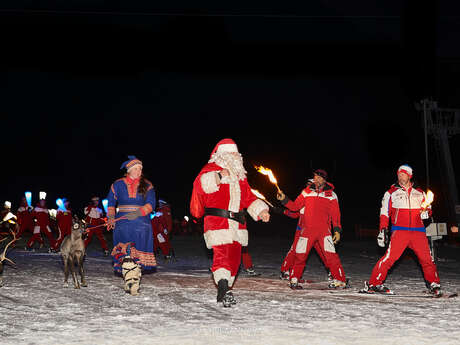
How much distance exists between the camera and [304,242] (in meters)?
9.20

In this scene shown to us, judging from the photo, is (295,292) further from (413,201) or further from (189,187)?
(189,187)

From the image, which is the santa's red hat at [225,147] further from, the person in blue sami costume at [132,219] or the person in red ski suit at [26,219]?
the person in red ski suit at [26,219]

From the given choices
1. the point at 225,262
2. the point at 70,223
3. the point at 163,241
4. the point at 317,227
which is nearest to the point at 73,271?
the point at 225,262

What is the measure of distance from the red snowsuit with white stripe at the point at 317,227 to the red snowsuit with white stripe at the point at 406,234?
0.83m

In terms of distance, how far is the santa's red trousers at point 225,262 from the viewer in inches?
286

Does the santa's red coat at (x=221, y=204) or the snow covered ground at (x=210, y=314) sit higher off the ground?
the santa's red coat at (x=221, y=204)

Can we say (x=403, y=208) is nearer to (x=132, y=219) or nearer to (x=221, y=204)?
(x=221, y=204)

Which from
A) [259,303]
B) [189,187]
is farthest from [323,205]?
[189,187]

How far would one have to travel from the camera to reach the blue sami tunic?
8.41 m

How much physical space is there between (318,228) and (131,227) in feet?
9.25

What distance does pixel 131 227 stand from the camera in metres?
8.44

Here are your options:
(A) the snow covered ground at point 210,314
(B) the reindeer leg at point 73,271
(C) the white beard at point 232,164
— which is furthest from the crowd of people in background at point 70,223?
(C) the white beard at point 232,164

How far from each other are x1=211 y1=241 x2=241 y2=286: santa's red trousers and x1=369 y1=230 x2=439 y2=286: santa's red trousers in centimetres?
230

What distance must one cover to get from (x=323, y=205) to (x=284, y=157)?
57.8 meters
